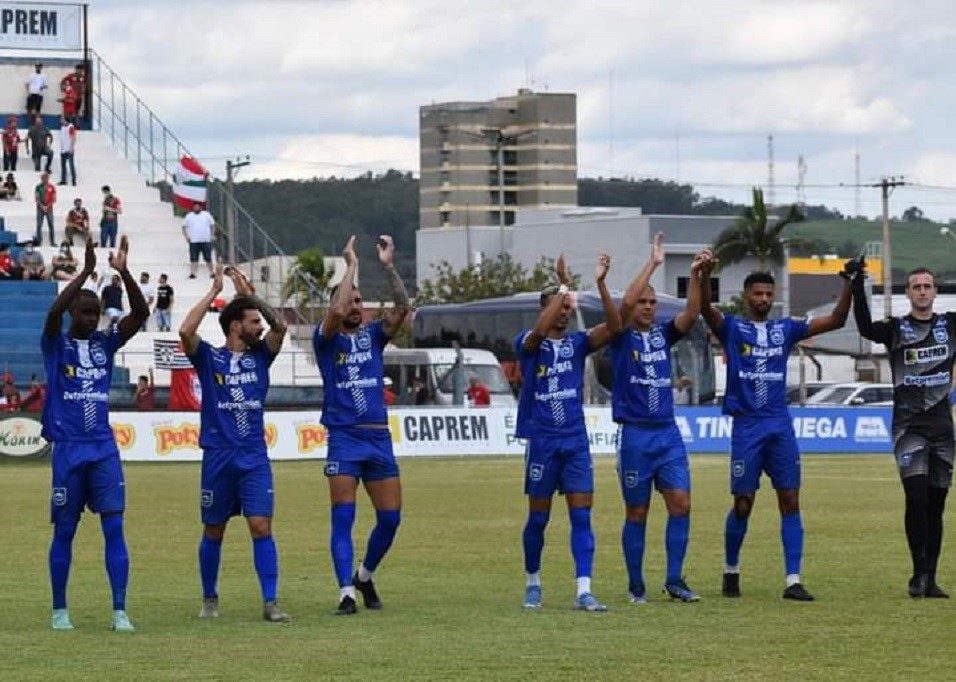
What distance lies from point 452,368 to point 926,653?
41.9 m

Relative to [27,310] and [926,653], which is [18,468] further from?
[926,653]

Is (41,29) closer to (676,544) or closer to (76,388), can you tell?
(76,388)

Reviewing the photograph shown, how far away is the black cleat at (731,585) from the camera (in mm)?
15303

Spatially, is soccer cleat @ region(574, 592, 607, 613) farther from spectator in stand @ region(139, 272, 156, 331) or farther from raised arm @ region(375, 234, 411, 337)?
spectator in stand @ region(139, 272, 156, 331)

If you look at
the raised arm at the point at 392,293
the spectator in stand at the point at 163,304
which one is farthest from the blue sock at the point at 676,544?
the spectator in stand at the point at 163,304

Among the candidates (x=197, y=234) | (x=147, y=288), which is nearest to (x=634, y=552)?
(x=147, y=288)

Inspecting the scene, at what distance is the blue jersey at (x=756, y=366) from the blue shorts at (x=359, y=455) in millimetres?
2605

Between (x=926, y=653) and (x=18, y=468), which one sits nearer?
(x=926, y=653)

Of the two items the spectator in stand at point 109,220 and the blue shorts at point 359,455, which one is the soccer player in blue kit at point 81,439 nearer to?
the blue shorts at point 359,455

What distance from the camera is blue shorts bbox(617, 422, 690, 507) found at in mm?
15008

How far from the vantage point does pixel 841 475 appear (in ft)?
114

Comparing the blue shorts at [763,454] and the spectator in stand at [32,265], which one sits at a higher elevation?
the spectator in stand at [32,265]

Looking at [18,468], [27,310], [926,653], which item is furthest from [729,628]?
[27,310]

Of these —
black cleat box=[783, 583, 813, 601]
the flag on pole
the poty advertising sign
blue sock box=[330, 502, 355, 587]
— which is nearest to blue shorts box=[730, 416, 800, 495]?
black cleat box=[783, 583, 813, 601]
